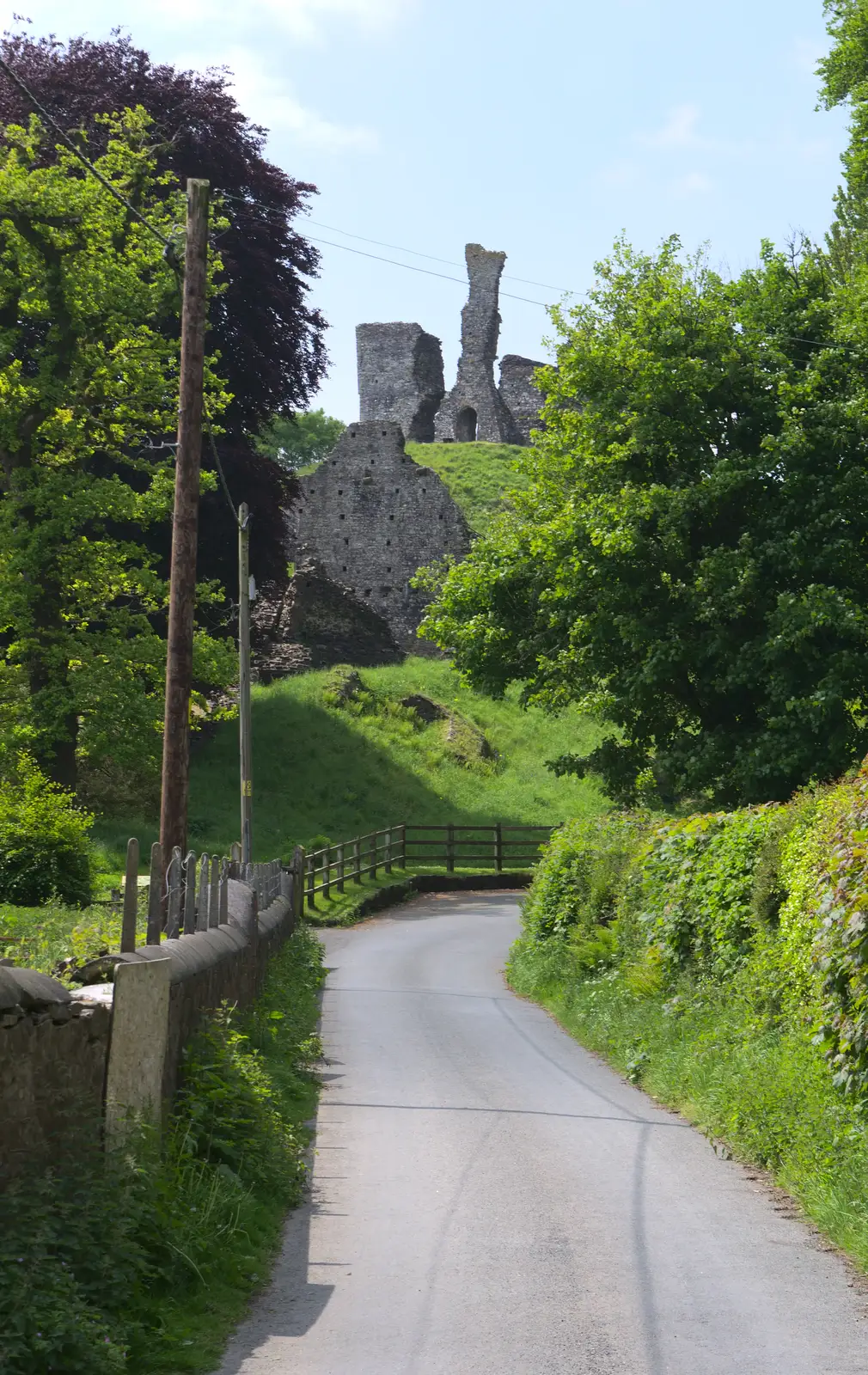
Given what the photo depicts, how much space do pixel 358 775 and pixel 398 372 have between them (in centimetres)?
4740

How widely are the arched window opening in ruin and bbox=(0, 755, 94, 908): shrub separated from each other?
Answer: 63.3 meters

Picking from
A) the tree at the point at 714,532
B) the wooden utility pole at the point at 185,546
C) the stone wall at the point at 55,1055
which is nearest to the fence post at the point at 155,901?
the stone wall at the point at 55,1055

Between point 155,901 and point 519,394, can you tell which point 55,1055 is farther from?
point 519,394

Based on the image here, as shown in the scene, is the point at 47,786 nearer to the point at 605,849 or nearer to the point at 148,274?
the point at 605,849

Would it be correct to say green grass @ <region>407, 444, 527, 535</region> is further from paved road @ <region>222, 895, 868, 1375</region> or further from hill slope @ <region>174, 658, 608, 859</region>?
paved road @ <region>222, 895, 868, 1375</region>

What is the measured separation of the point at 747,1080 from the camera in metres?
10.2

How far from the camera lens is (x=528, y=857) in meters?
39.3

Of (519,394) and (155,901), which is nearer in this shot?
(155,901)

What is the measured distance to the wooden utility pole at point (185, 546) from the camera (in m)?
15.3

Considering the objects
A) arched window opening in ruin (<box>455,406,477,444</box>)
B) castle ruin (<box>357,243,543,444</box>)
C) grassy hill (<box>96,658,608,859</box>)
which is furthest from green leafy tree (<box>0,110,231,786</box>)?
arched window opening in ruin (<box>455,406,477,444</box>)

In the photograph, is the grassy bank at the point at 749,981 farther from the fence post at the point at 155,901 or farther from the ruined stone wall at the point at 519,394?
the ruined stone wall at the point at 519,394

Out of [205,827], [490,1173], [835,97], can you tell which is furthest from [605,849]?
[835,97]

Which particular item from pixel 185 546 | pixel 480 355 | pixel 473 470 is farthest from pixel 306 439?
pixel 185 546

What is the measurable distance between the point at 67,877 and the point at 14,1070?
16.7 metres
